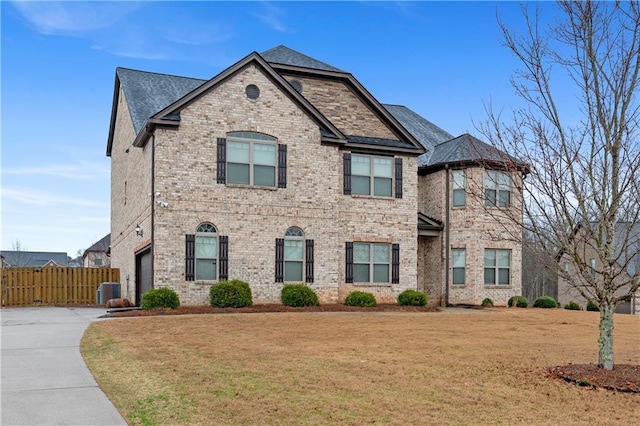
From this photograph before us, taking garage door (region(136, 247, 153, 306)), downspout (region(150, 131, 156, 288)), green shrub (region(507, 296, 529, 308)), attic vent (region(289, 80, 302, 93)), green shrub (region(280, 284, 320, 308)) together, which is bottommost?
green shrub (region(507, 296, 529, 308))

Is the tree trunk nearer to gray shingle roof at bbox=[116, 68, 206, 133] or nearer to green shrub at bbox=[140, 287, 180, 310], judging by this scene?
green shrub at bbox=[140, 287, 180, 310]

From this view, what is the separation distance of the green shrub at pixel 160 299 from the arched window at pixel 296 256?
13.5 feet

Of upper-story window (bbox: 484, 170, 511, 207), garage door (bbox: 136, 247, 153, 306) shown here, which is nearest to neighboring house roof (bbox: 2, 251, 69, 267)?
garage door (bbox: 136, 247, 153, 306)

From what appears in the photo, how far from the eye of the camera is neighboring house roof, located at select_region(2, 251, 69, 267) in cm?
8772

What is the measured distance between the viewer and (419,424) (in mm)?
6828

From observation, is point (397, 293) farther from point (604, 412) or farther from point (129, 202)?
point (604, 412)

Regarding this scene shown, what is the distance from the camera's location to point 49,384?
27.7 feet

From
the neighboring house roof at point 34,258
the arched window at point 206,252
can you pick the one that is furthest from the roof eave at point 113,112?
the neighboring house roof at point 34,258

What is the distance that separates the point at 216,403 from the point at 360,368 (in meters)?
3.12

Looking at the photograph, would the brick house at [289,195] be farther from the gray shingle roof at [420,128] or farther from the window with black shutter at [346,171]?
the gray shingle roof at [420,128]

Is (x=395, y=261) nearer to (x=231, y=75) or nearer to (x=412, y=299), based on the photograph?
(x=412, y=299)

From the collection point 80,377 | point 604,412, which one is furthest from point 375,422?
point 80,377

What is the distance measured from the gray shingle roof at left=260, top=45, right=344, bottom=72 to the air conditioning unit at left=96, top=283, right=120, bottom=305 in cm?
1147

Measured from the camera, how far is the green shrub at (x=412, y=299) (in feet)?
77.2
